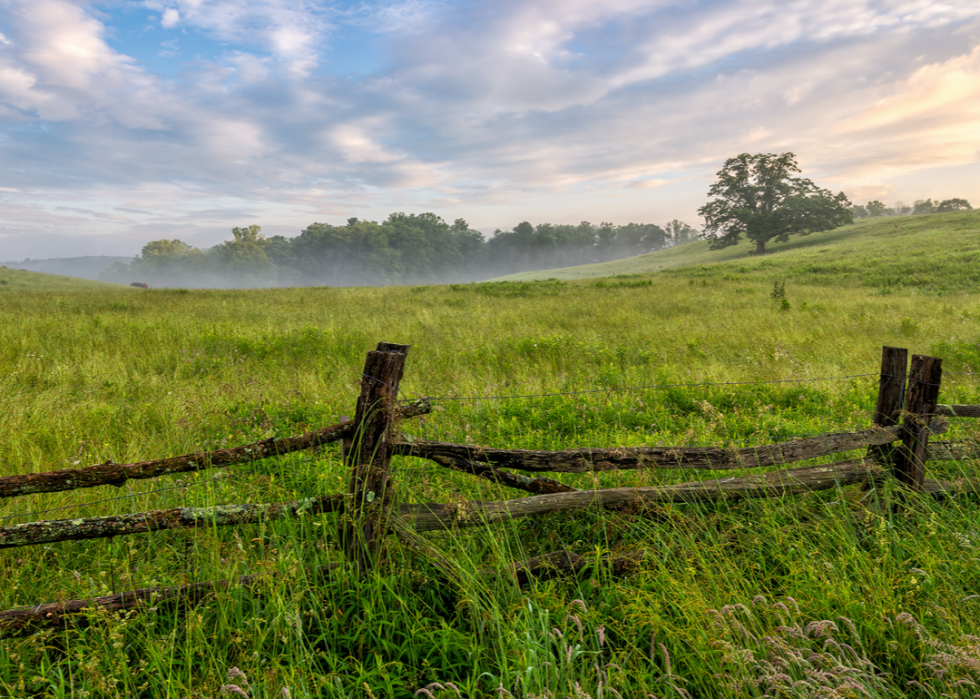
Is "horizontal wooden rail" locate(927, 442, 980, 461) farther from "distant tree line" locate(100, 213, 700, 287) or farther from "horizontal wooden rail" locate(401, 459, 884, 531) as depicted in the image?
"distant tree line" locate(100, 213, 700, 287)

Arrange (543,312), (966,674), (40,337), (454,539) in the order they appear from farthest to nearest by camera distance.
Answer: (543,312), (40,337), (454,539), (966,674)

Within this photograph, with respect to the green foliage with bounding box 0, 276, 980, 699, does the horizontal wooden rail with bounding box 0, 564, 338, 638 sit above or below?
above

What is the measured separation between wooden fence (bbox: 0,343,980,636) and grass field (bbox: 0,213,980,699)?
15cm

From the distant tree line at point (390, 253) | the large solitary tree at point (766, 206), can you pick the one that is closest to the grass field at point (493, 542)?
the large solitary tree at point (766, 206)

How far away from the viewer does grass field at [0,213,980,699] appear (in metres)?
2.33

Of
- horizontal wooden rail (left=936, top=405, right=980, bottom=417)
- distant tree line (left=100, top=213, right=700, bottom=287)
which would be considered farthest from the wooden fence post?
distant tree line (left=100, top=213, right=700, bottom=287)

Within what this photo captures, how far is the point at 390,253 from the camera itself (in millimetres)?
130750

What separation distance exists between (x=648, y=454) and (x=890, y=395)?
6.88 ft

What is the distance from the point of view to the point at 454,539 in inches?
119

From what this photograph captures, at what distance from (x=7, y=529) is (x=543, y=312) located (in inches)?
532

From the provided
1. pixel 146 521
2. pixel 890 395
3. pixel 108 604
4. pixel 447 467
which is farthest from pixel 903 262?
pixel 108 604

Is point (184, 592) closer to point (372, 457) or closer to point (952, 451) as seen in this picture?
point (372, 457)

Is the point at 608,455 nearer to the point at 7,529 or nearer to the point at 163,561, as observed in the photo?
the point at 163,561

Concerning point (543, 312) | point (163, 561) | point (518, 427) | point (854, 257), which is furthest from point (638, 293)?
point (854, 257)
